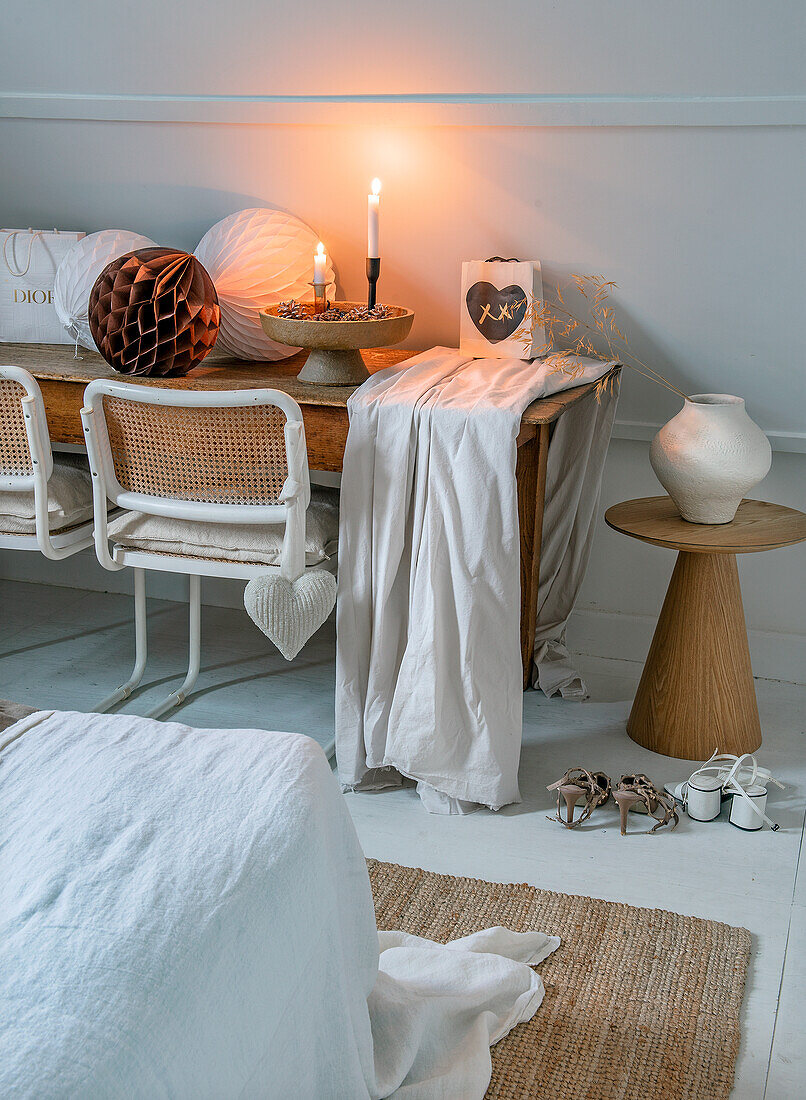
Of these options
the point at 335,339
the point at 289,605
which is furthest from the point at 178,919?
the point at 335,339

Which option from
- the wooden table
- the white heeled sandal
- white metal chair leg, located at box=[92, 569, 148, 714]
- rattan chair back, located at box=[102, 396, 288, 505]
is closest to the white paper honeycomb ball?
the wooden table

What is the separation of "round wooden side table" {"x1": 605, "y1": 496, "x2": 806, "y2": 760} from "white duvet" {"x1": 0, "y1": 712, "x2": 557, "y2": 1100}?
3.58 ft

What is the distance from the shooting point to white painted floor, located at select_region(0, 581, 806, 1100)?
5.10ft

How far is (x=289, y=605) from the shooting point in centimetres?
186

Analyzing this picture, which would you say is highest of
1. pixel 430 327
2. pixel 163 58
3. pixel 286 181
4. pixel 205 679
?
pixel 163 58

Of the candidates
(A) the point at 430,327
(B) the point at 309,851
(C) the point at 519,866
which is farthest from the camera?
(A) the point at 430,327

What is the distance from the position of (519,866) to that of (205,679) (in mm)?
975

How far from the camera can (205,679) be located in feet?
8.02

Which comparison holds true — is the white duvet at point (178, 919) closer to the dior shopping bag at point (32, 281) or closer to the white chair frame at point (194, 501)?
the white chair frame at point (194, 501)

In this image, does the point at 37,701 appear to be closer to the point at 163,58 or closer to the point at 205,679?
the point at 205,679

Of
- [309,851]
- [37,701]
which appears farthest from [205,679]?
[309,851]

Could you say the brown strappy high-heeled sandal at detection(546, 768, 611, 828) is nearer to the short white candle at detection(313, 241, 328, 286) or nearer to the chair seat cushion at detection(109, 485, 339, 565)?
the chair seat cushion at detection(109, 485, 339, 565)

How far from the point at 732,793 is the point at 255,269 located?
1.40 m

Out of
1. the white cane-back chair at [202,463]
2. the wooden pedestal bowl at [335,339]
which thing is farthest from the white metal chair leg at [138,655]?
the wooden pedestal bowl at [335,339]
